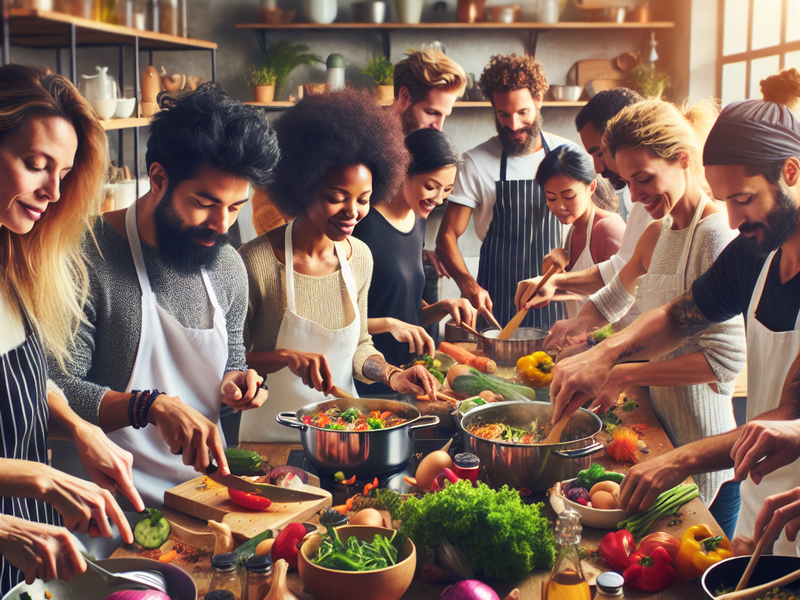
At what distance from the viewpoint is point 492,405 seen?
1787 millimetres

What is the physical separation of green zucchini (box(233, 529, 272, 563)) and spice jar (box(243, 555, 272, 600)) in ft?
0.20

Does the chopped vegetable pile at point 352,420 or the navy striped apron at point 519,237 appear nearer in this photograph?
the chopped vegetable pile at point 352,420

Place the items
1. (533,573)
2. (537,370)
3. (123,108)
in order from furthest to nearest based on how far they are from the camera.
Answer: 1. (123,108)
2. (537,370)
3. (533,573)

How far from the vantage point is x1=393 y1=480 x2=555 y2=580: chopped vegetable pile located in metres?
1.26

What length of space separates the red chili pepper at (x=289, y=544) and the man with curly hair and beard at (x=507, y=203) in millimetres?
2360

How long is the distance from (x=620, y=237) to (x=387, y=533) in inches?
92.2

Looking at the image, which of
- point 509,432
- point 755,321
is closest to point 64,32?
point 509,432

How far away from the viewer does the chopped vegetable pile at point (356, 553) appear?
3.93 ft

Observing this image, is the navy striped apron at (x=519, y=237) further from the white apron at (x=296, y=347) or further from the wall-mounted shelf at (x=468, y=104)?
the wall-mounted shelf at (x=468, y=104)

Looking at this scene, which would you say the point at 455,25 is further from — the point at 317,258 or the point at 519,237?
the point at 317,258

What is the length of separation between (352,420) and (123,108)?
116 inches

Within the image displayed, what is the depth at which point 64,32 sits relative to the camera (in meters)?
3.41

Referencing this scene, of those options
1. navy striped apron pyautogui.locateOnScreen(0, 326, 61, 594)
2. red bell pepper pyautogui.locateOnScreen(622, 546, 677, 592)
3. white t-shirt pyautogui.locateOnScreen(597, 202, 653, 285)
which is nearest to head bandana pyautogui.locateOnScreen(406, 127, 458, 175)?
white t-shirt pyautogui.locateOnScreen(597, 202, 653, 285)

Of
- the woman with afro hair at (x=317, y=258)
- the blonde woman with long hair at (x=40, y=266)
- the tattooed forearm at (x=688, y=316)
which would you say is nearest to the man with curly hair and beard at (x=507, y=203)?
the woman with afro hair at (x=317, y=258)
